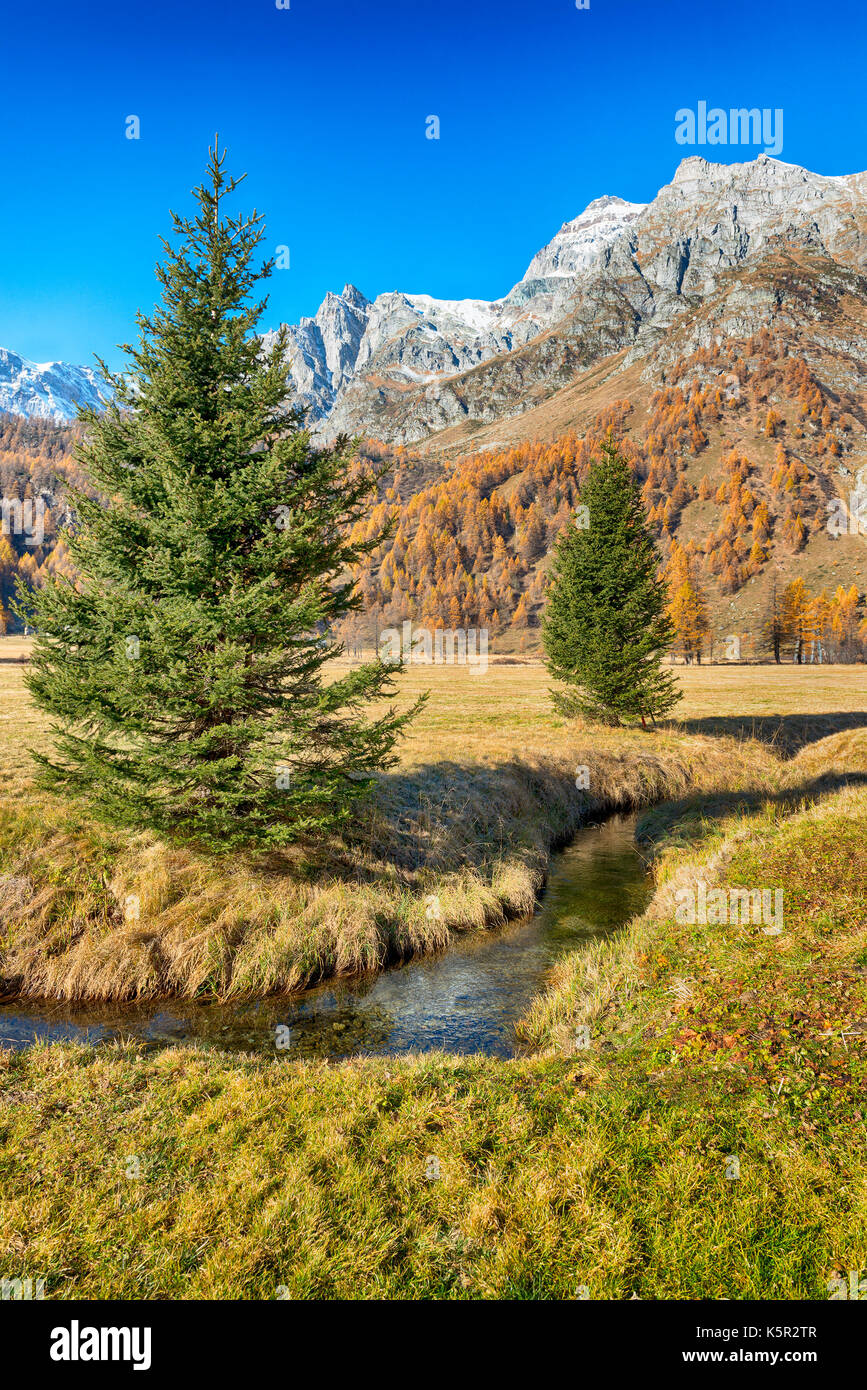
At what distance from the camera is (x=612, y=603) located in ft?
99.8

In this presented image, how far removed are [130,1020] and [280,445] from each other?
10.3 m

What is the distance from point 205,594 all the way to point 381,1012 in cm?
834

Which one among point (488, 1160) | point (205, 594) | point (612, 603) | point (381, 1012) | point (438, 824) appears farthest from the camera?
point (612, 603)

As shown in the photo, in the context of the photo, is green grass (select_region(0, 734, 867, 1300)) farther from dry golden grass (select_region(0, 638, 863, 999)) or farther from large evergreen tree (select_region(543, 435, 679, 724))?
large evergreen tree (select_region(543, 435, 679, 724))

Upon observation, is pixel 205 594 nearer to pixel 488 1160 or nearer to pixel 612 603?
pixel 488 1160

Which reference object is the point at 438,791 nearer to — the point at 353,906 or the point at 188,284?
Answer: the point at 353,906

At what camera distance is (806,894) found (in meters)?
10.6

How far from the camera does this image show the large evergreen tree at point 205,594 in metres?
11.9

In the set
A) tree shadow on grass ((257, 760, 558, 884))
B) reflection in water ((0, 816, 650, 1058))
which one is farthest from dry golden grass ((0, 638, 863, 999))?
reflection in water ((0, 816, 650, 1058))

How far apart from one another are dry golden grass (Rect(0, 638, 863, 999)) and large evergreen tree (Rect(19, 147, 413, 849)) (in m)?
1.24

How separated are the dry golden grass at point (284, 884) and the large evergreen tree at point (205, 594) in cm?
124

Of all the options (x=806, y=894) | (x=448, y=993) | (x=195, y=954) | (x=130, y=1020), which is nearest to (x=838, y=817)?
(x=806, y=894)

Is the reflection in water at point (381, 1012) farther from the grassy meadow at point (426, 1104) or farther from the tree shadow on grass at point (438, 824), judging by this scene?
the tree shadow on grass at point (438, 824)

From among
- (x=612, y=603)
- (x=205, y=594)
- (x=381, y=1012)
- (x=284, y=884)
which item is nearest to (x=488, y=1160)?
(x=381, y=1012)
